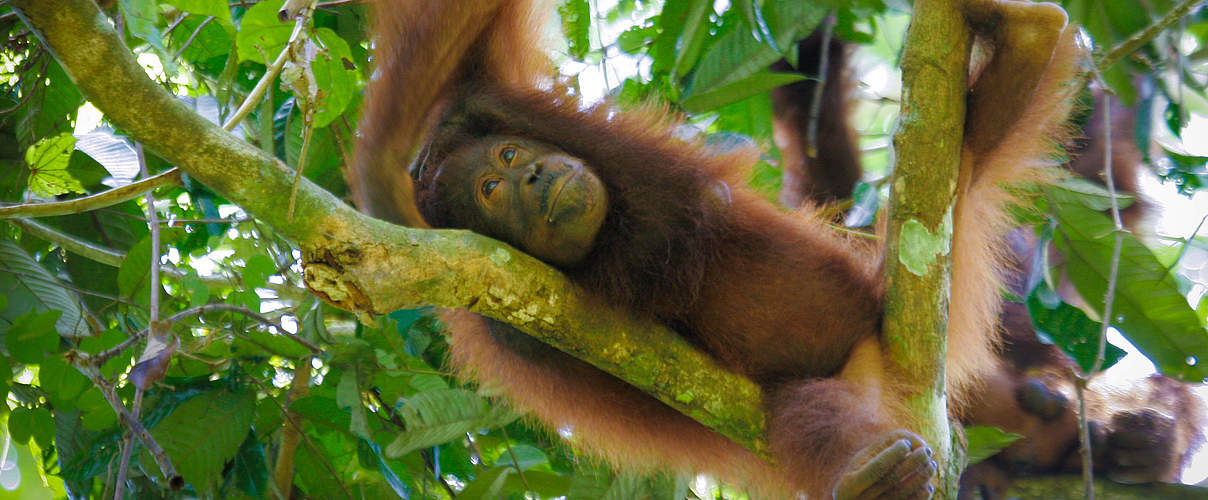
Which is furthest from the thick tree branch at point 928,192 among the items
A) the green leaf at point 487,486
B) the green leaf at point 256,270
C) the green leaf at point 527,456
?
the green leaf at point 256,270

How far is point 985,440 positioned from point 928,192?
1.06 meters

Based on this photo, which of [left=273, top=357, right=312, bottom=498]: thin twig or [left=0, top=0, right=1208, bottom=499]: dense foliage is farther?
[left=273, top=357, right=312, bottom=498]: thin twig

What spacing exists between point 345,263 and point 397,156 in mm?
1081

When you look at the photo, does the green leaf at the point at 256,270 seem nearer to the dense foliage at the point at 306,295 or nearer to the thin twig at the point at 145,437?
the dense foliage at the point at 306,295

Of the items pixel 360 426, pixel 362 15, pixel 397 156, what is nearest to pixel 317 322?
pixel 360 426

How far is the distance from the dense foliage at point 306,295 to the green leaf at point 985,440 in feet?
1.18

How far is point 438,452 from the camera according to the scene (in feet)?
11.0

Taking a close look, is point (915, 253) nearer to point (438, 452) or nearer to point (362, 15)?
point (438, 452)

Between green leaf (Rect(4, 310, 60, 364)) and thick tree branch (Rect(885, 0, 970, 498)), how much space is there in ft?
8.10

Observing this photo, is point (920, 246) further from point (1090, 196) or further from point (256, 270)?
point (256, 270)

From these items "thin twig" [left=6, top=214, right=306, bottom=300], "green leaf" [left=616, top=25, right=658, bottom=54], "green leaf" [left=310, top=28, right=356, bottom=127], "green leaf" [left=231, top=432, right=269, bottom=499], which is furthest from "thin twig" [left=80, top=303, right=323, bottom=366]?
"green leaf" [left=616, top=25, right=658, bottom=54]

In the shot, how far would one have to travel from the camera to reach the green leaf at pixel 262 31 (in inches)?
96.1

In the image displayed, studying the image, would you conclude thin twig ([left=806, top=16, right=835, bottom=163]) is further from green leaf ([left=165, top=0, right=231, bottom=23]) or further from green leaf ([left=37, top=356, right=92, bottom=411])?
green leaf ([left=37, top=356, right=92, bottom=411])

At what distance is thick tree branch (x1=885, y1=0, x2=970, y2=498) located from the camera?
7.51 feet
